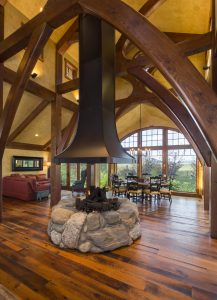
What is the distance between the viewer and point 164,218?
494 cm

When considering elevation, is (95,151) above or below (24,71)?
below

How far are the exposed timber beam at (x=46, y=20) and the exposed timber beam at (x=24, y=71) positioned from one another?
0.49ft

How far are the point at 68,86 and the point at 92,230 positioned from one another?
485 centimetres

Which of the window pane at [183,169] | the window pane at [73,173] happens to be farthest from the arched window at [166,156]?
the window pane at [73,173]

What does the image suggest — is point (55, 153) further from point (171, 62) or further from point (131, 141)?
point (131, 141)

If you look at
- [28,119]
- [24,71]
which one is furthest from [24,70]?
[28,119]

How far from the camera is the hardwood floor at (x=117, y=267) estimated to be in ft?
7.06

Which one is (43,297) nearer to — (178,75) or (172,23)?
(178,75)

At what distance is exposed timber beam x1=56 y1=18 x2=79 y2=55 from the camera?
6.44 meters

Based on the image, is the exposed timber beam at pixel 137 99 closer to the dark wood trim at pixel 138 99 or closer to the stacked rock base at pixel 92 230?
the dark wood trim at pixel 138 99

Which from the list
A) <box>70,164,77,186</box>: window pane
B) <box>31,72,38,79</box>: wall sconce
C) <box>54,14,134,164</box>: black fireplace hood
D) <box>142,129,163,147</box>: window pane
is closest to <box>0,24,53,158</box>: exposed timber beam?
<box>54,14,134,164</box>: black fireplace hood

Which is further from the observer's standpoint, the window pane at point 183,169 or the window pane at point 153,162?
the window pane at point 153,162

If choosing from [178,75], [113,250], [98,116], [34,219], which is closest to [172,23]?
[98,116]

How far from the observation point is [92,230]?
321cm
